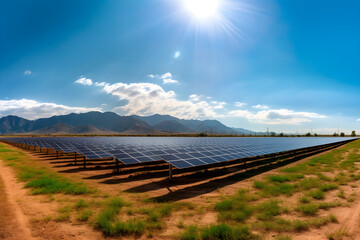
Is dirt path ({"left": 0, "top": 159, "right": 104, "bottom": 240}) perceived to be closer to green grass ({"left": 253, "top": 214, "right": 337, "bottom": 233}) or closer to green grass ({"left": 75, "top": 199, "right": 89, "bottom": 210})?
green grass ({"left": 75, "top": 199, "right": 89, "bottom": 210})

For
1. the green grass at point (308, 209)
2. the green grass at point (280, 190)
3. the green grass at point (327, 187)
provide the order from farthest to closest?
the green grass at point (327, 187), the green grass at point (280, 190), the green grass at point (308, 209)

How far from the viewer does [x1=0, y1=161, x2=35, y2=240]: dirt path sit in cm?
721

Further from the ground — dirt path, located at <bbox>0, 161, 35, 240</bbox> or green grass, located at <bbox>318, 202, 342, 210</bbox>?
green grass, located at <bbox>318, 202, 342, 210</bbox>

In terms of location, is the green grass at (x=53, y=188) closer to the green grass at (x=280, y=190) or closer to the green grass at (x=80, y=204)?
the green grass at (x=80, y=204)

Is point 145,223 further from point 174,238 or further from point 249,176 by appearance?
point 249,176

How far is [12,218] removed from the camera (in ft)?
28.3

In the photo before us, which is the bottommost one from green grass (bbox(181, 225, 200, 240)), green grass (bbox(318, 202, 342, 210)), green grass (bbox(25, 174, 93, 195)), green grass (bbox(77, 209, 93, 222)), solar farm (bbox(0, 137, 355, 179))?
green grass (bbox(25, 174, 93, 195))

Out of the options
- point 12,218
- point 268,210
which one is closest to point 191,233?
point 268,210

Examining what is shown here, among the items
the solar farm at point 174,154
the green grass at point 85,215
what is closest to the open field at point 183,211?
the green grass at point 85,215

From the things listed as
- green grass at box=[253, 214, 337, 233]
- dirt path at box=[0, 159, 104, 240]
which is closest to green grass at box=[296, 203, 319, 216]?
green grass at box=[253, 214, 337, 233]

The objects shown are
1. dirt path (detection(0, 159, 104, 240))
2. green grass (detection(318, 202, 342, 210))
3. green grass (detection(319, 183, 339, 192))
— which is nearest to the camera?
dirt path (detection(0, 159, 104, 240))

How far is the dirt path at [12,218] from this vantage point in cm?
721

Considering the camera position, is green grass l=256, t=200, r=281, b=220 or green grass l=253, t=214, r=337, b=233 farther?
green grass l=256, t=200, r=281, b=220

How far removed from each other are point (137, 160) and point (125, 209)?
909 centimetres
